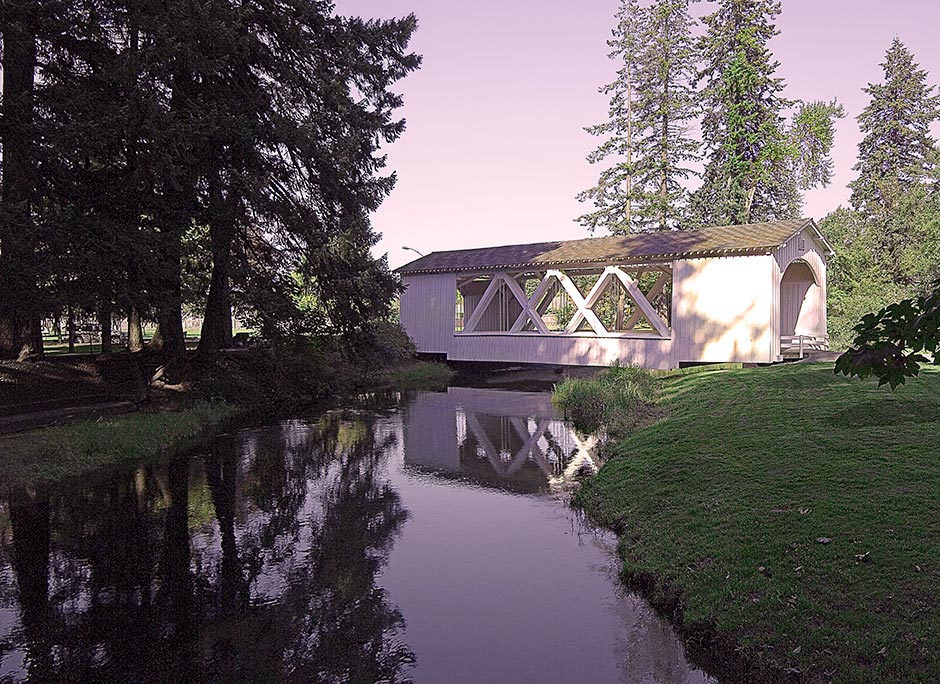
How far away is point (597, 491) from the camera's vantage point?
10.1 meters

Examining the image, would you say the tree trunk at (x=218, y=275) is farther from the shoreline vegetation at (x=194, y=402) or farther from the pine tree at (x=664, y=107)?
the pine tree at (x=664, y=107)

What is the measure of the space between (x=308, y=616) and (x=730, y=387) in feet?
41.4

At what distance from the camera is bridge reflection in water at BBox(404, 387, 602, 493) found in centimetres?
1216

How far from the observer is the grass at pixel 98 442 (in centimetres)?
1140

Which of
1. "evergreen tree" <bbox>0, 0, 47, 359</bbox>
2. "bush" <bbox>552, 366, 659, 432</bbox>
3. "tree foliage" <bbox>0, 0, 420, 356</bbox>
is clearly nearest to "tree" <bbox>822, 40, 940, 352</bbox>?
"bush" <bbox>552, 366, 659, 432</bbox>

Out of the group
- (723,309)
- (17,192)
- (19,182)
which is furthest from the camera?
(723,309)

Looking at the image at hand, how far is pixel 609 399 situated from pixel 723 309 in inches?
282

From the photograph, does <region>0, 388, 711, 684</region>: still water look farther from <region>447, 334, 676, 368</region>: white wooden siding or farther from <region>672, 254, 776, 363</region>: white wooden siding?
<region>447, 334, 676, 368</region>: white wooden siding

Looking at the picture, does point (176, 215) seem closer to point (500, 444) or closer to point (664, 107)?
point (500, 444)

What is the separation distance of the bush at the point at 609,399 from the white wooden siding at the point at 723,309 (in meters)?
2.81

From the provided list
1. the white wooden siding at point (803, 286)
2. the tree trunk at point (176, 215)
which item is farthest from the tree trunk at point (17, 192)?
the white wooden siding at point (803, 286)

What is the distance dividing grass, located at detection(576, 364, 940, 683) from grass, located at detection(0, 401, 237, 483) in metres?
8.17

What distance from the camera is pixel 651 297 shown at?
28688mm

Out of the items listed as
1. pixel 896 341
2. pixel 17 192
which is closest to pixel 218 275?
pixel 17 192
